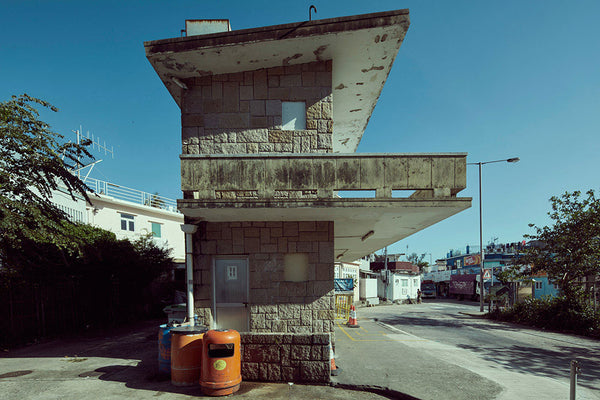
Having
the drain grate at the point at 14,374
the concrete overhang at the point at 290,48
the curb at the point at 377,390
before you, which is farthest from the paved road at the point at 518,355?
the drain grate at the point at 14,374

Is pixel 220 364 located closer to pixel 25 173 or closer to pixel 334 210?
pixel 334 210

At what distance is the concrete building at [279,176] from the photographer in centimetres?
632

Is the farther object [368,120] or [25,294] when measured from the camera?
[368,120]

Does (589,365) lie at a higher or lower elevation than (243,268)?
lower

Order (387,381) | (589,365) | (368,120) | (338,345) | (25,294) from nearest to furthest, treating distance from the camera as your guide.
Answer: (387,381)
(589,365)
(338,345)
(25,294)
(368,120)

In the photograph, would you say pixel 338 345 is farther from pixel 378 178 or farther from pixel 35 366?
pixel 35 366

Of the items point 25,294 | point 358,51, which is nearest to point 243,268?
point 358,51

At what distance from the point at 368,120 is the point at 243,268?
705cm

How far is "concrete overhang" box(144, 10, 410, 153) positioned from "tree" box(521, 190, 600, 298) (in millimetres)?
11601

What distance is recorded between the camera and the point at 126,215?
21156 mm

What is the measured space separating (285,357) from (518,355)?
707 centimetres

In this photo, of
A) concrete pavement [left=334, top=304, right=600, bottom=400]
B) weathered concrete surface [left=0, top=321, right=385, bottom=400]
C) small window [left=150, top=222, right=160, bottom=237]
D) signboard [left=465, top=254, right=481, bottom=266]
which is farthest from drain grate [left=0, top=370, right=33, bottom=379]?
signboard [left=465, top=254, right=481, bottom=266]

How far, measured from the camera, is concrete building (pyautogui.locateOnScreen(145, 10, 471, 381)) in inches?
249

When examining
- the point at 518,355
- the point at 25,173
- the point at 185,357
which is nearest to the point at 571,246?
the point at 518,355
